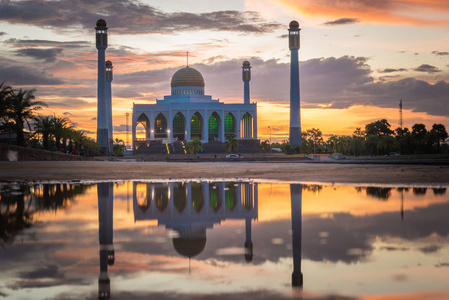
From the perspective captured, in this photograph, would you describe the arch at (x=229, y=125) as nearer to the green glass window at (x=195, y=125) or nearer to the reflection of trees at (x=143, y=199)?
the green glass window at (x=195, y=125)

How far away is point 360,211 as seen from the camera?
407 inches

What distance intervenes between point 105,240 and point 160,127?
385ft

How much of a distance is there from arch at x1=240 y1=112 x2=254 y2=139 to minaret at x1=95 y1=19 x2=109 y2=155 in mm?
40806

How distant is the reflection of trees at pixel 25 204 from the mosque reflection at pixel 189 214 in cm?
95

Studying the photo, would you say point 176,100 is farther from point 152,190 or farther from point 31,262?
point 31,262

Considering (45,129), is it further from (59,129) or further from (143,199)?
(143,199)

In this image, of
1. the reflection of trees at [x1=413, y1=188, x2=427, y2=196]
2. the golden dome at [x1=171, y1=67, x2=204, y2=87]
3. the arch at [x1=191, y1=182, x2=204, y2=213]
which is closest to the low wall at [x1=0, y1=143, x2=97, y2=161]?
the arch at [x1=191, y1=182, x2=204, y2=213]

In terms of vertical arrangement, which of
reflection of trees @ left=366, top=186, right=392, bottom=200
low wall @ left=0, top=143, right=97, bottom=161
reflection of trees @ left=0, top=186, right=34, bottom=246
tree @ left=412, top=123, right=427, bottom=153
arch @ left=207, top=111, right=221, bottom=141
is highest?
arch @ left=207, top=111, right=221, bottom=141

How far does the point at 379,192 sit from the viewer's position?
48.0 feet

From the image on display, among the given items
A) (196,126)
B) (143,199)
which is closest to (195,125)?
(196,126)

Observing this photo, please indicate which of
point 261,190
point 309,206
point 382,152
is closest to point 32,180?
point 261,190

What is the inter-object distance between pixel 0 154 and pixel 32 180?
62.5ft

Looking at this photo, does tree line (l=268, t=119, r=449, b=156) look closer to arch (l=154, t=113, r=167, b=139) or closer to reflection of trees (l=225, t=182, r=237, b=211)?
arch (l=154, t=113, r=167, b=139)

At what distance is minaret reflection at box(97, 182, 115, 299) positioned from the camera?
469 centimetres
